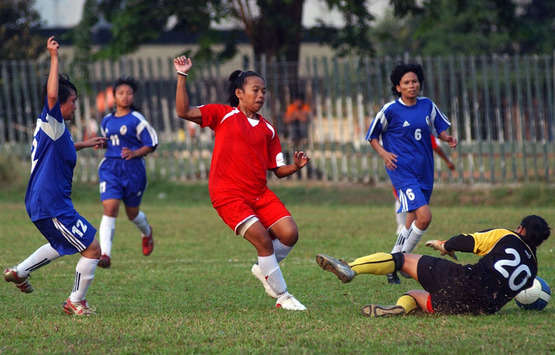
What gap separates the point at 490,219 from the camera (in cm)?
1502

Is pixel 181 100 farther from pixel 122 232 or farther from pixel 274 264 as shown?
pixel 122 232

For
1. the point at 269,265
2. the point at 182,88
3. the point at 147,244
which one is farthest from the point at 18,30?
the point at 269,265

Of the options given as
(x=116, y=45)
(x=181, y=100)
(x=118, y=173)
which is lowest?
(x=118, y=173)

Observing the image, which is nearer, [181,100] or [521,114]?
[181,100]

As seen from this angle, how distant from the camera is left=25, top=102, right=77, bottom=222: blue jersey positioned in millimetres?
7020

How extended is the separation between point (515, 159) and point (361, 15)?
18.7ft

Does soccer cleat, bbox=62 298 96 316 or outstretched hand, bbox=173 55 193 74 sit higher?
outstretched hand, bbox=173 55 193 74

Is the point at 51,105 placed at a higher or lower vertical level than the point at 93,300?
higher

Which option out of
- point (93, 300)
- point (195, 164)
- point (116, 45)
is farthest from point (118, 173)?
point (116, 45)

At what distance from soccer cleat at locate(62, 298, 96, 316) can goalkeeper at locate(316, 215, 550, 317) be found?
6.00 feet

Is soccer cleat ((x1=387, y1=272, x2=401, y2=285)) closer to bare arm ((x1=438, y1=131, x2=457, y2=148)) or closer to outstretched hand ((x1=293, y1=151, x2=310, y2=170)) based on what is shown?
bare arm ((x1=438, y1=131, x2=457, y2=148))

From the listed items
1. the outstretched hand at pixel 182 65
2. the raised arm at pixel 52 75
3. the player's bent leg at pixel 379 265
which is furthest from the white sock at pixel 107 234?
the player's bent leg at pixel 379 265

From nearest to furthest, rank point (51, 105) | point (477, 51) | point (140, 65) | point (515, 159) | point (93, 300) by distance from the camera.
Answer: point (51, 105) < point (93, 300) < point (515, 159) < point (140, 65) < point (477, 51)

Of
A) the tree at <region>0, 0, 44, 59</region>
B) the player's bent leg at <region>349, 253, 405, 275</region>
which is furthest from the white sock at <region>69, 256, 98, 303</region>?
the tree at <region>0, 0, 44, 59</region>
